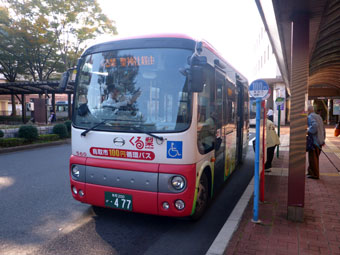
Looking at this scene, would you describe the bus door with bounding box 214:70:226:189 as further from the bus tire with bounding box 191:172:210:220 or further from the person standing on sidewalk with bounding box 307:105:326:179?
the person standing on sidewalk with bounding box 307:105:326:179

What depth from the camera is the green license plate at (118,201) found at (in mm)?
4281

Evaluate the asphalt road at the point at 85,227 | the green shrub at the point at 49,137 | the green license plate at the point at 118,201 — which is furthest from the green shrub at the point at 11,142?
the green license plate at the point at 118,201

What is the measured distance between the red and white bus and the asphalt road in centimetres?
40

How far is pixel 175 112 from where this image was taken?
13.7 feet

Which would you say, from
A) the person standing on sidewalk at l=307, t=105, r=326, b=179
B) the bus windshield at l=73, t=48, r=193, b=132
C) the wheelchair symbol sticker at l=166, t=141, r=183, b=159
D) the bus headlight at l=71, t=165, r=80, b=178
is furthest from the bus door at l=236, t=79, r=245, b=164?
the bus headlight at l=71, t=165, r=80, b=178

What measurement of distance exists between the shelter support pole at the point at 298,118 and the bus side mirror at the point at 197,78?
1.62 metres

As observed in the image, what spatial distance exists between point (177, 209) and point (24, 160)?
831 centimetres

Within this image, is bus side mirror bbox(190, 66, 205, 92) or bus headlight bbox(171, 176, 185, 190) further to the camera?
bus headlight bbox(171, 176, 185, 190)

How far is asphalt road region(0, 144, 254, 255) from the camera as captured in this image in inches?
155

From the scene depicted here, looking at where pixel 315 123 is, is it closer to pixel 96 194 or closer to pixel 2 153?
pixel 96 194

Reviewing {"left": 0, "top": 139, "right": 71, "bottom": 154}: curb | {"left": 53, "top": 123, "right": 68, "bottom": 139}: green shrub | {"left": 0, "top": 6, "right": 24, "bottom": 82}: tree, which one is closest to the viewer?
{"left": 0, "top": 139, "right": 71, "bottom": 154}: curb

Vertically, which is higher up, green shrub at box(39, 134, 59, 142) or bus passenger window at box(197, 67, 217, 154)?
bus passenger window at box(197, 67, 217, 154)

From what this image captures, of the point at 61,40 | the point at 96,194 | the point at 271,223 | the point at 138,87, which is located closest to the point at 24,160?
the point at 96,194

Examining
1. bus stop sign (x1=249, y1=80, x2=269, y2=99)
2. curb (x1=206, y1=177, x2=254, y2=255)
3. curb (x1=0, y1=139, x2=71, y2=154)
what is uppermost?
bus stop sign (x1=249, y1=80, x2=269, y2=99)
